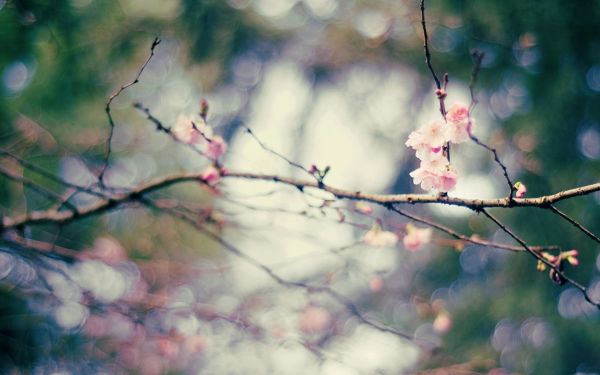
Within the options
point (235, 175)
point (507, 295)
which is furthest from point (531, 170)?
point (235, 175)

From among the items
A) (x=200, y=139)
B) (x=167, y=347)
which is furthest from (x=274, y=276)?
(x=167, y=347)

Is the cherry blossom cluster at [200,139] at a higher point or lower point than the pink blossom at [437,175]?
higher

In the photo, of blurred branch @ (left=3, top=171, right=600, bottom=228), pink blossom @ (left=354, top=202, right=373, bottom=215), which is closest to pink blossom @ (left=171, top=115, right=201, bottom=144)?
blurred branch @ (left=3, top=171, right=600, bottom=228)

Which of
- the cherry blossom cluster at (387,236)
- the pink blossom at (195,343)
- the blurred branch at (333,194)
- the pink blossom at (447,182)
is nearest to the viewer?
the blurred branch at (333,194)

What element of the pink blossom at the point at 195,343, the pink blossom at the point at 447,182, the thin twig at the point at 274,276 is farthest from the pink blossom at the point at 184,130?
the pink blossom at the point at 195,343

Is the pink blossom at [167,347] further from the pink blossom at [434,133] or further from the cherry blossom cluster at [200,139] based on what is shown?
the pink blossom at [434,133]

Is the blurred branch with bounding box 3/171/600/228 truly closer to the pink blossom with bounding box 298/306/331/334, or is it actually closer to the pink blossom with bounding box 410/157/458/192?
the pink blossom with bounding box 410/157/458/192
